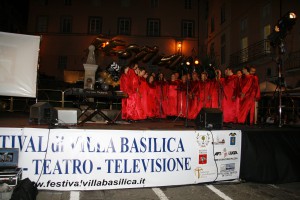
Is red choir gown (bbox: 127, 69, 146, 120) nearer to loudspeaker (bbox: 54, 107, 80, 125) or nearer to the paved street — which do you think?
loudspeaker (bbox: 54, 107, 80, 125)

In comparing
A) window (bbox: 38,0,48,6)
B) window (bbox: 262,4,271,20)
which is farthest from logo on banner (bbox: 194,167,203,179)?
window (bbox: 38,0,48,6)

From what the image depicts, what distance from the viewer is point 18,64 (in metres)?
6.06

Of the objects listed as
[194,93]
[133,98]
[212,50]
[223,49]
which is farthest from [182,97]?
[212,50]

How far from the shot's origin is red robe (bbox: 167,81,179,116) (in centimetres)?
1012

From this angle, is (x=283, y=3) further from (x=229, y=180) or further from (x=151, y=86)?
(x=229, y=180)

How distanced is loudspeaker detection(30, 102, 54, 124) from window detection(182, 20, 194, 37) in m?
24.3

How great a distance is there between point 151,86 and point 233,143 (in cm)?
489

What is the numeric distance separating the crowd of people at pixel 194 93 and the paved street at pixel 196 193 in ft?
9.07

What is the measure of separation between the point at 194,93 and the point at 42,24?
76.9ft

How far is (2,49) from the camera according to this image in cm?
592

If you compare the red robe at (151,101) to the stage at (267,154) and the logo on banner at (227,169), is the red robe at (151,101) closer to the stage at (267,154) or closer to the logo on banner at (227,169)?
the stage at (267,154)

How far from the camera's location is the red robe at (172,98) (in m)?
10.1

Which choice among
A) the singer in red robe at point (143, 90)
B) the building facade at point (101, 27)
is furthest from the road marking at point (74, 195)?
the building facade at point (101, 27)

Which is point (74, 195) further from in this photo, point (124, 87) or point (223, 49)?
point (223, 49)
